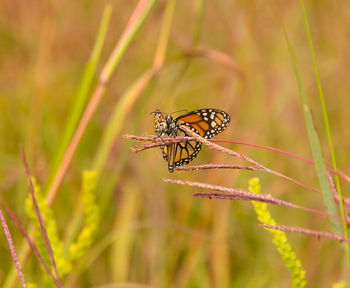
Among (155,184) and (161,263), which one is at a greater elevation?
(155,184)

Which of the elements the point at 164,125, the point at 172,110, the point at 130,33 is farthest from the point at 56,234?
the point at 172,110

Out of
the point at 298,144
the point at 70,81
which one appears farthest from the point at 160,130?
the point at 70,81

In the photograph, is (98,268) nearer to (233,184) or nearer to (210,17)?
(233,184)

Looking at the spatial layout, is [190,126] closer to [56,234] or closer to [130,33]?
[130,33]

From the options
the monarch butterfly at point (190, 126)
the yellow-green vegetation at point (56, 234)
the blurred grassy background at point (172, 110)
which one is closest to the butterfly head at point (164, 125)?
the monarch butterfly at point (190, 126)

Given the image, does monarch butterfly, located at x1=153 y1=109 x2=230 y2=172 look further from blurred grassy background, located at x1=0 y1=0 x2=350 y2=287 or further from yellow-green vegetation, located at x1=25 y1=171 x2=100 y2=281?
blurred grassy background, located at x1=0 y1=0 x2=350 y2=287

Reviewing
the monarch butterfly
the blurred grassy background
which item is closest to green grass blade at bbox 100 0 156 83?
the blurred grassy background

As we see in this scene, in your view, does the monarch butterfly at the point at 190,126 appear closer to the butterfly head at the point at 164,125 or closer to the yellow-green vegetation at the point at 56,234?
the butterfly head at the point at 164,125
